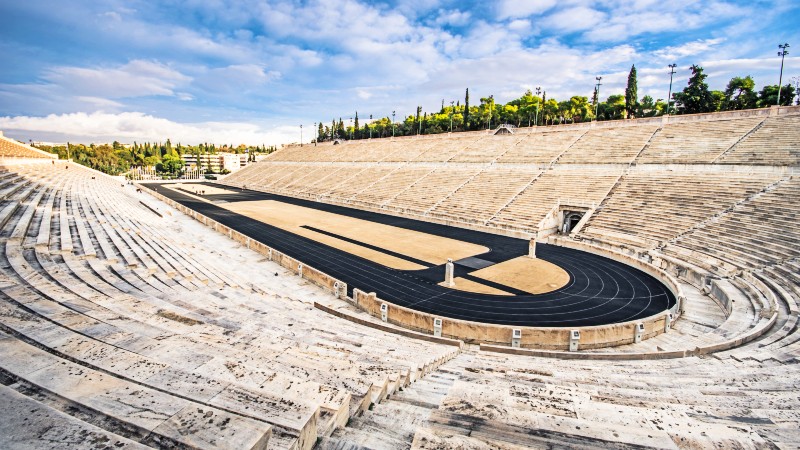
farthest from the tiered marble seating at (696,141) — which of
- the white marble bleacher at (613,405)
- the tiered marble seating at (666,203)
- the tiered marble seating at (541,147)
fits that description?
the white marble bleacher at (613,405)

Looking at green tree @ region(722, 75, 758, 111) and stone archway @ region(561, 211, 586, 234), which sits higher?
green tree @ region(722, 75, 758, 111)

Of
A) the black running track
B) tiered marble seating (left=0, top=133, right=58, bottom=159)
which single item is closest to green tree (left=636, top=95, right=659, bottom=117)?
the black running track

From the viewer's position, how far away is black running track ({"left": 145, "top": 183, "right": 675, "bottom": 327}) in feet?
50.8

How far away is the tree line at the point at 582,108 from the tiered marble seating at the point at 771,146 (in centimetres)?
1269

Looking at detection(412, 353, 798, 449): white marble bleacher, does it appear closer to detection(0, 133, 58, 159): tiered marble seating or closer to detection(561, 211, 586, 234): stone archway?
detection(561, 211, 586, 234): stone archway

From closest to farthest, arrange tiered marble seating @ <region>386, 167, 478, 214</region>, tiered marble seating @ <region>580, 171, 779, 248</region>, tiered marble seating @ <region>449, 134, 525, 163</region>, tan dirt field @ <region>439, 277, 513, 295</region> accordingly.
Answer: tan dirt field @ <region>439, 277, 513, 295</region>
tiered marble seating @ <region>580, 171, 779, 248</region>
tiered marble seating @ <region>386, 167, 478, 214</region>
tiered marble seating @ <region>449, 134, 525, 163</region>

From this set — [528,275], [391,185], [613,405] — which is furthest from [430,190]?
[613,405]

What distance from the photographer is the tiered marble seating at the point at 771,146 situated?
27.1m

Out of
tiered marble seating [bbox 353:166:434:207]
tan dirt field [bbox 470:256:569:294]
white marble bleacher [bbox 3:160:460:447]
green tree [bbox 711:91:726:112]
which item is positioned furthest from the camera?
green tree [bbox 711:91:726:112]

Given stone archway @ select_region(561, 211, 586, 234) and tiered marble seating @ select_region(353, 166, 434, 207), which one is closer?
stone archway @ select_region(561, 211, 586, 234)

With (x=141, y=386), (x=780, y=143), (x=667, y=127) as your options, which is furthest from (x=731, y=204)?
(x=141, y=386)

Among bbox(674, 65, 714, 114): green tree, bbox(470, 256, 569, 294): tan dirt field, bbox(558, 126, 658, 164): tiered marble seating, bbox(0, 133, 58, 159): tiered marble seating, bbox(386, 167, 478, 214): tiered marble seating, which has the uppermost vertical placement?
bbox(674, 65, 714, 114): green tree

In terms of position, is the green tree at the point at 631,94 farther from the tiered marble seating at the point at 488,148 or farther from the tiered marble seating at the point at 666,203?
the tiered marble seating at the point at 666,203

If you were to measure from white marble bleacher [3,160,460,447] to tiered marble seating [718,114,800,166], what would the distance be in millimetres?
32365
